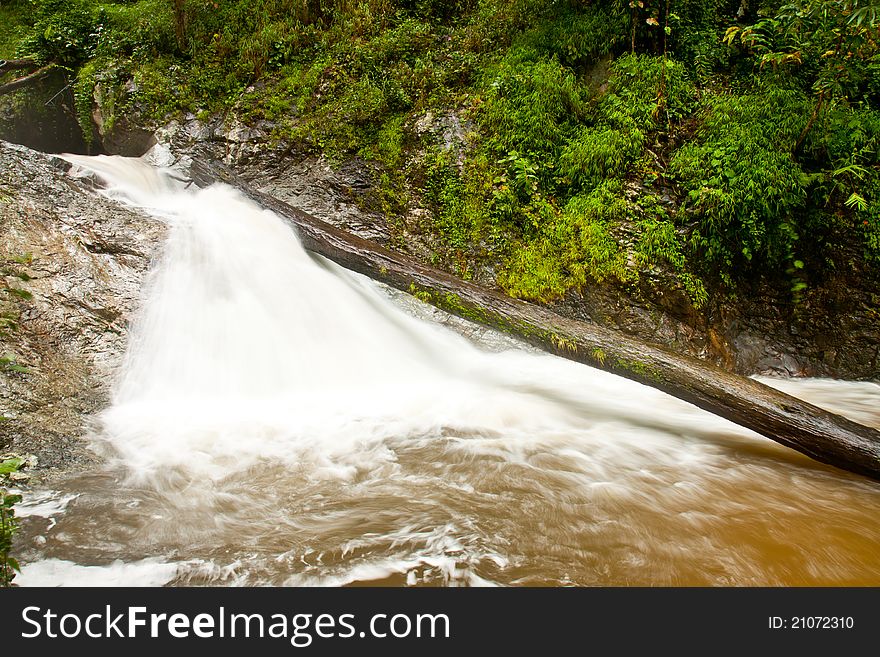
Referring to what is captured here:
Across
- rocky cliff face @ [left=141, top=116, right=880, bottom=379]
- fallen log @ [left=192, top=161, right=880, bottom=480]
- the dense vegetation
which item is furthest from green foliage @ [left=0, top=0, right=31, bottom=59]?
rocky cliff face @ [left=141, top=116, right=880, bottom=379]

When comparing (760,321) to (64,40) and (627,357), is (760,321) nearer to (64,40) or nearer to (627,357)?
(627,357)

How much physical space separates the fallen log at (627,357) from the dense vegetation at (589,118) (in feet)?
4.52

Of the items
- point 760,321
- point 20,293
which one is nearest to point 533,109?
point 760,321

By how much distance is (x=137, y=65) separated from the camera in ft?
28.1

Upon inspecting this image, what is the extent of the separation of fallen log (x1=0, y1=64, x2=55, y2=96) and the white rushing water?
4.57 meters

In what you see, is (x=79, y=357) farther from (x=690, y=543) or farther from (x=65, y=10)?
(x=65, y=10)

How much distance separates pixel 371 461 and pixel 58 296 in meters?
3.25

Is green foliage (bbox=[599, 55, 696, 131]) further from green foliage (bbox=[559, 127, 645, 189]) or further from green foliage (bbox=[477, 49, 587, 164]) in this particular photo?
green foliage (bbox=[477, 49, 587, 164])

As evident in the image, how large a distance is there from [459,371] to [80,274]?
12.5ft

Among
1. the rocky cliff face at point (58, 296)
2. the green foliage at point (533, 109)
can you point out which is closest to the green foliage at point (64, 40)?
the rocky cliff face at point (58, 296)

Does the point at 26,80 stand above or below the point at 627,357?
above

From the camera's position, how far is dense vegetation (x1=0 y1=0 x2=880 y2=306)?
5.57 meters

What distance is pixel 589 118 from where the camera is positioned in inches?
254

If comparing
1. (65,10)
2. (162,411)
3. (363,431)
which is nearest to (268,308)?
(162,411)
